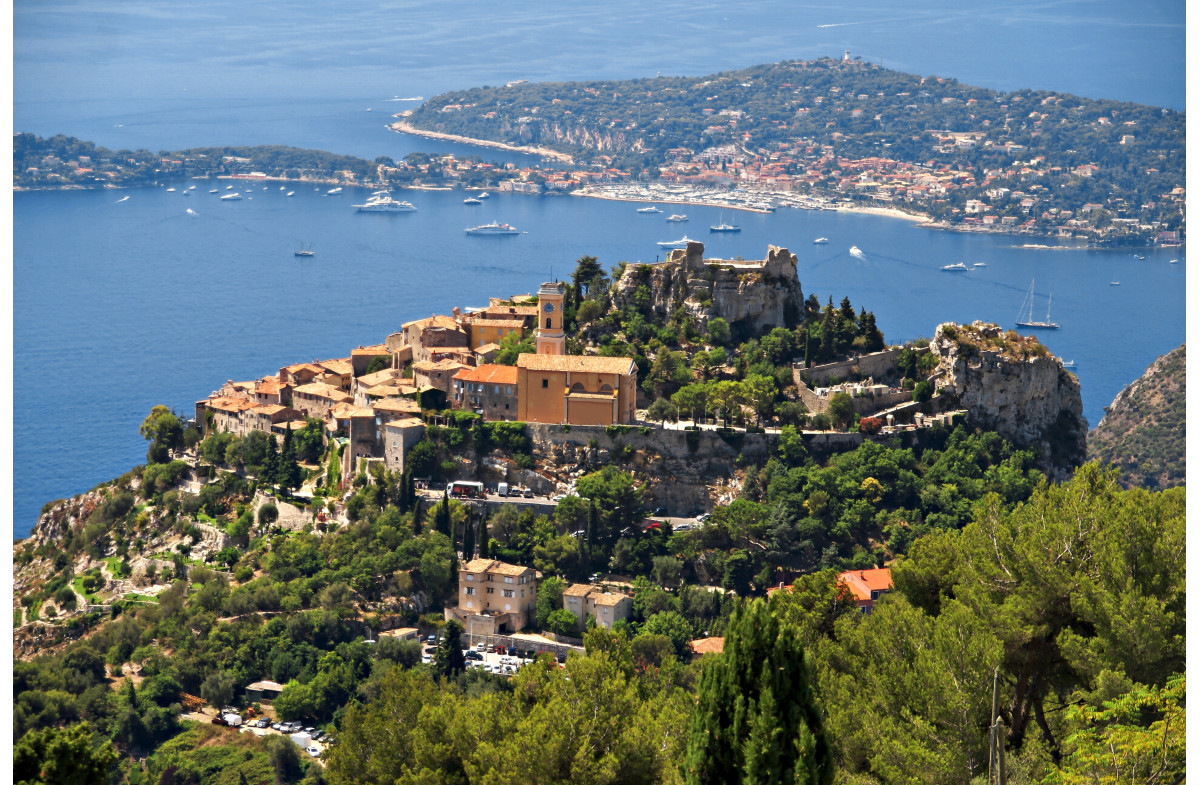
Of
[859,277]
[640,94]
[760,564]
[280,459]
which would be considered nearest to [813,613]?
[760,564]

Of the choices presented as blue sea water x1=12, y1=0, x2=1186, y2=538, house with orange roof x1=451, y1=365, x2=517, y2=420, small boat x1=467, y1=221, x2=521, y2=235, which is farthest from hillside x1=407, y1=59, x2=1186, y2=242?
house with orange roof x1=451, y1=365, x2=517, y2=420

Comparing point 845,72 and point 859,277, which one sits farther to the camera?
point 845,72

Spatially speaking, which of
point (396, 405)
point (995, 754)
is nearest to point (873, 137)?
point (396, 405)

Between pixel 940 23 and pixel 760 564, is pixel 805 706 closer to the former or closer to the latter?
pixel 760 564

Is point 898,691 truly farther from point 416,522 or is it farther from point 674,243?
point 674,243

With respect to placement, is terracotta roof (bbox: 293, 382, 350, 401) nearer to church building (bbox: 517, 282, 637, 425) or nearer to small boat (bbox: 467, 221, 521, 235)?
church building (bbox: 517, 282, 637, 425)

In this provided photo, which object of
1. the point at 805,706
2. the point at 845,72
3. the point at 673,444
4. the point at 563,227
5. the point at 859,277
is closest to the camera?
the point at 805,706
